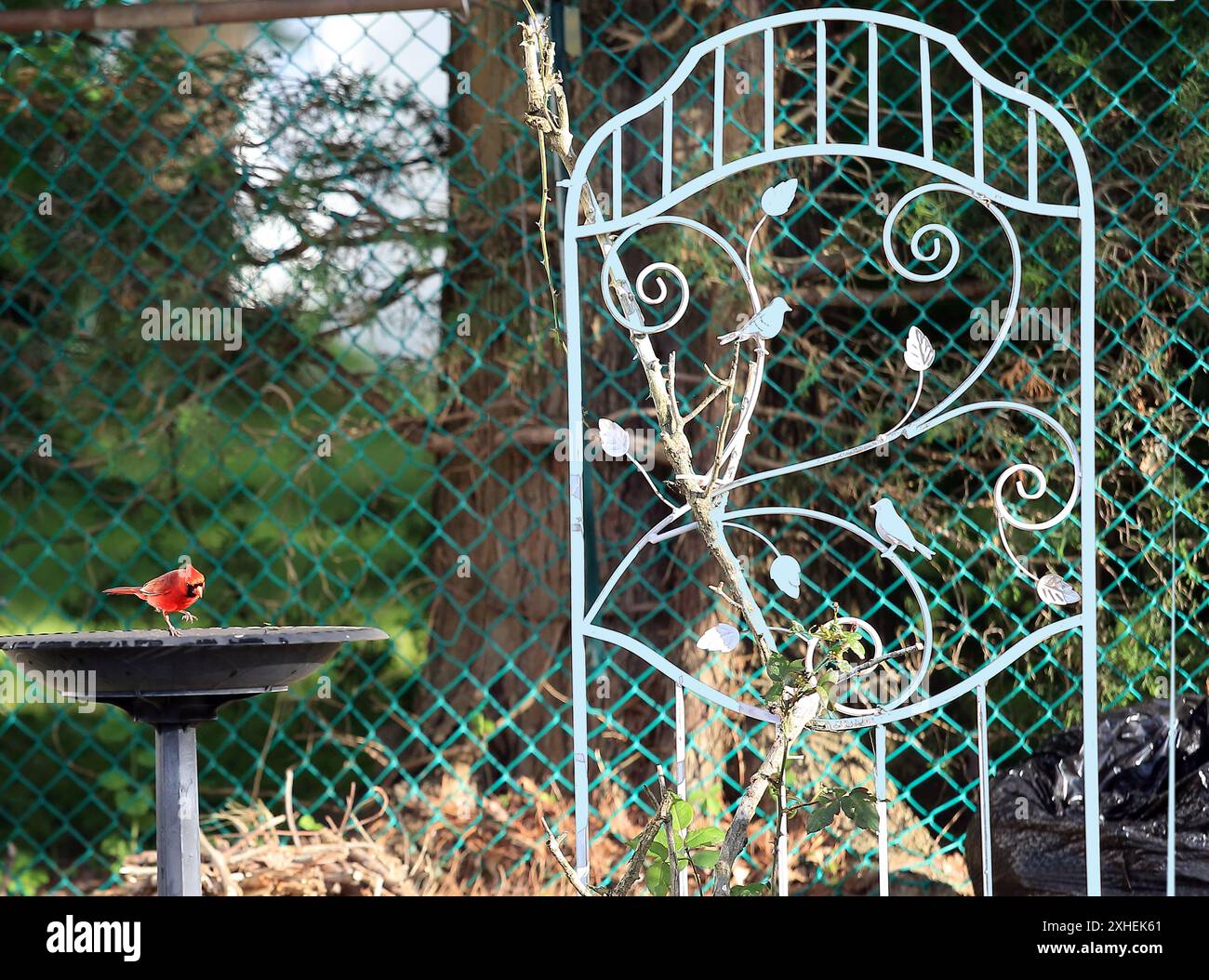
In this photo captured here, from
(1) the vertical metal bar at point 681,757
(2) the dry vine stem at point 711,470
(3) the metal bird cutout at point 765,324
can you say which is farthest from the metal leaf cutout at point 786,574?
(3) the metal bird cutout at point 765,324

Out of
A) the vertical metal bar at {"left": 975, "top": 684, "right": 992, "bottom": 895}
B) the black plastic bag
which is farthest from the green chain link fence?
the vertical metal bar at {"left": 975, "top": 684, "right": 992, "bottom": 895}

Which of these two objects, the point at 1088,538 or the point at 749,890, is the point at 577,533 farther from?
the point at 1088,538

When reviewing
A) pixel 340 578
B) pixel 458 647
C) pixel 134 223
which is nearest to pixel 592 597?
pixel 458 647

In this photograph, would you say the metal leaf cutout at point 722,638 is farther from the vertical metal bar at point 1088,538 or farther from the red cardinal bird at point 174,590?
the red cardinal bird at point 174,590

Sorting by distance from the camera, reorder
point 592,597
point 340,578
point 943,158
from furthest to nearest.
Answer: point 340,578 < point 943,158 < point 592,597

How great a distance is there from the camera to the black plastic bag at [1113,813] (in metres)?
2.49

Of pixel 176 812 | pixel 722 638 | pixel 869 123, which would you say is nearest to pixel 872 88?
pixel 869 123

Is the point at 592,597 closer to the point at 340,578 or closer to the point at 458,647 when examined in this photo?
the point at 458,647

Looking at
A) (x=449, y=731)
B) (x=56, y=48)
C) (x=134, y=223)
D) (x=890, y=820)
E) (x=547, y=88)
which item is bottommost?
(x=890, y=820)

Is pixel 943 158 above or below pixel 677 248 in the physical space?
above

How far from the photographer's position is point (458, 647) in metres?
3.68

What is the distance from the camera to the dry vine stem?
6.42ft

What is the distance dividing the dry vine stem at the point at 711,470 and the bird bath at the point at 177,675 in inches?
22.5
